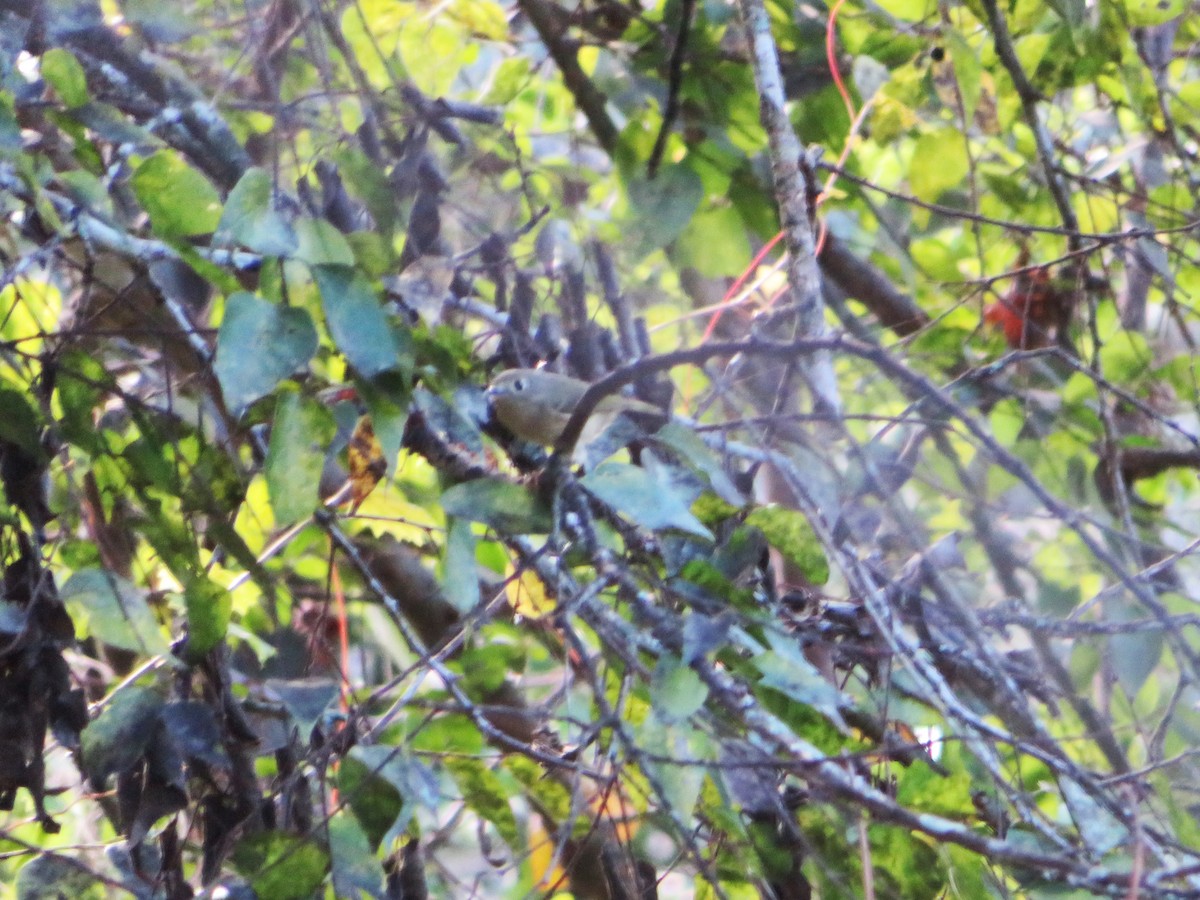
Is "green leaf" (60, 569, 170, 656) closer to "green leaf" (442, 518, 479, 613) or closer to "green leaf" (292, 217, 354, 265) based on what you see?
"green leaf" (442, 518, 479, 613)

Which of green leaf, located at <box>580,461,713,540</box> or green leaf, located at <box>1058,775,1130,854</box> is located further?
green leaf, located at <box>1058,775,1130,854</box>

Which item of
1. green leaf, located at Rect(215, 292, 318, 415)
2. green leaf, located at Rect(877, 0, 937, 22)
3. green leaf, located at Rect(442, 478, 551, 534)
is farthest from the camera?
green leaf, located at Rect(877, 0, 937, 22)

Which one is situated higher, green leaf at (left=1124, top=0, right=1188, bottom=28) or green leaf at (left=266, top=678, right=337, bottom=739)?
green leaf at (left=1124, top=0, right=1188, bottom=28)

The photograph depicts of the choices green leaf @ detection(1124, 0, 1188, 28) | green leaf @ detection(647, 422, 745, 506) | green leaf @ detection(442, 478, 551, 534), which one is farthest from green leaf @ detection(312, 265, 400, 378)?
green leaf @ detection(1124, 0, 1188, 28)

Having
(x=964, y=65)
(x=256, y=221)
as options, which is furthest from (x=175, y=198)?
(x=964, y=65)

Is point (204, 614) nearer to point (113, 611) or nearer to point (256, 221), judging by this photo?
point (113, 611)

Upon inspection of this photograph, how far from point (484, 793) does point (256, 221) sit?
2.04ft

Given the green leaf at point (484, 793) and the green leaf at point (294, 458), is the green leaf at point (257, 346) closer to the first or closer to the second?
the green leaf at point (294, 458)

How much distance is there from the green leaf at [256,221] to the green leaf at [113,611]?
351 mm

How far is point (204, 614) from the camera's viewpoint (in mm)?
1105

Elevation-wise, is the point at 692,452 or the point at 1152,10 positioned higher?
the point at 1152,10

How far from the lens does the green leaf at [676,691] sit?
3.07 ft

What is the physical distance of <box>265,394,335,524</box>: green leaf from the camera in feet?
3.18

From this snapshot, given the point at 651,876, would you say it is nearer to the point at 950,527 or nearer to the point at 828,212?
the point at 950,527
